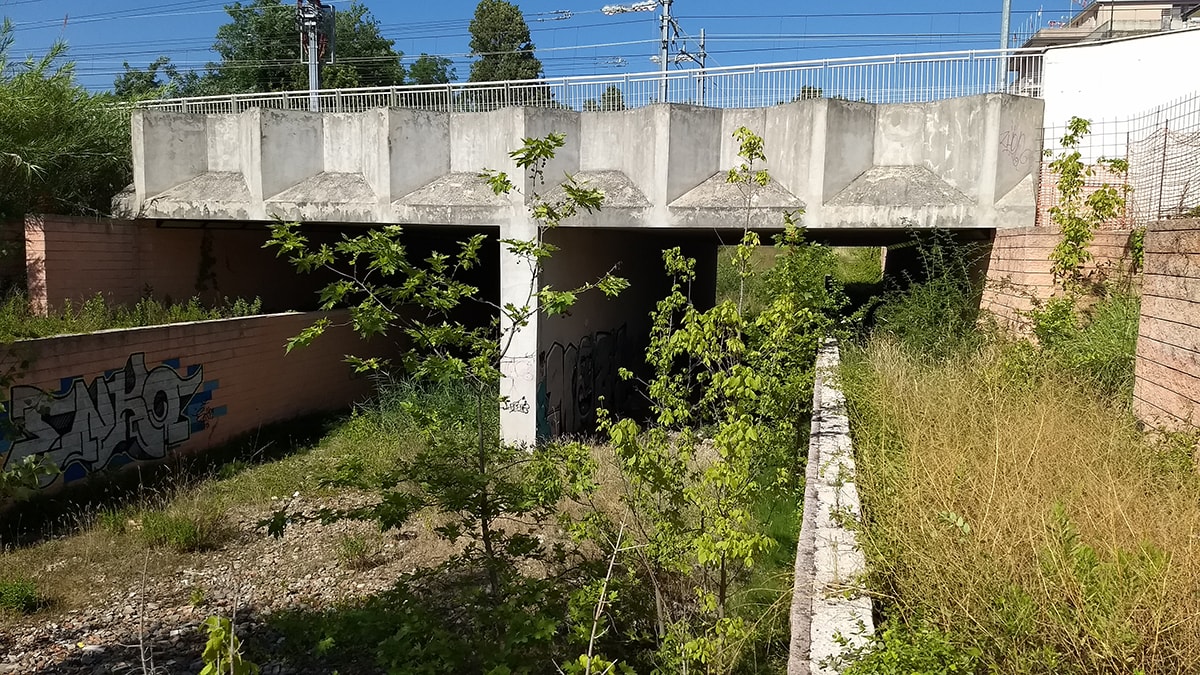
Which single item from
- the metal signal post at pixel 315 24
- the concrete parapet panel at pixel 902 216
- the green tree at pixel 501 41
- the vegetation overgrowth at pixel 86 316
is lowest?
the vegetation overgrowth at pixel 86 316

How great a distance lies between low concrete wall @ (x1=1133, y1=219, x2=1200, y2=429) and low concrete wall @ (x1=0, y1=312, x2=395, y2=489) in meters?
8.82

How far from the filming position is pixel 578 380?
39.8ft

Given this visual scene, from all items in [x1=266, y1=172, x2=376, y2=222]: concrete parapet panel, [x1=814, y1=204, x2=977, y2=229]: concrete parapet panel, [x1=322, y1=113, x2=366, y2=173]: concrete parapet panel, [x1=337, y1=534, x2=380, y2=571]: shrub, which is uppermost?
[x1=322, y1=113, x2=366, y2=173]: concrete parapet panel

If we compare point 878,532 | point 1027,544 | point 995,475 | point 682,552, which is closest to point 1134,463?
point 995,475

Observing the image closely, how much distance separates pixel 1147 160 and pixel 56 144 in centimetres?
1460

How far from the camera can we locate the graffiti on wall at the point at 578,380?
10.8 metres

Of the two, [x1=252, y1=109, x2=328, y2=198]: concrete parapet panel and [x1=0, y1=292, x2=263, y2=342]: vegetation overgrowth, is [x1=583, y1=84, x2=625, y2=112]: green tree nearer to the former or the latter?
[x1=252, y1=109, x2=328, y2=198]: concrete parapet panel

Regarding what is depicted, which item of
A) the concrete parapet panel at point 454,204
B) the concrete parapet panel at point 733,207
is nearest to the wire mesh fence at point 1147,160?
the concrete parapet panel at point 733,207

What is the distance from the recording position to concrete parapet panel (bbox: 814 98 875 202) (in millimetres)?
9250

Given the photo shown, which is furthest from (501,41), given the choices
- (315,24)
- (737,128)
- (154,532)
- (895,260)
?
(154,532)

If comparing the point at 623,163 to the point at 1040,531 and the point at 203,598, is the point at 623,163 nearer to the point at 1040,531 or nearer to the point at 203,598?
the point at 203,598

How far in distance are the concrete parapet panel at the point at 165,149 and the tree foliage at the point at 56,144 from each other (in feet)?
2.70

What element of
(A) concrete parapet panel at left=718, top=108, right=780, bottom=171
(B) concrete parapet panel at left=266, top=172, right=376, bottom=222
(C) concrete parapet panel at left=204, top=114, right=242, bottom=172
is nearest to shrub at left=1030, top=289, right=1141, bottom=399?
(A) concrete parapet panel at left=718, top=108, right=780, bottom=171

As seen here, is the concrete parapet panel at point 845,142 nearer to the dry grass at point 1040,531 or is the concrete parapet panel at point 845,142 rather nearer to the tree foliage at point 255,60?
the dry grass at point 1040,531
